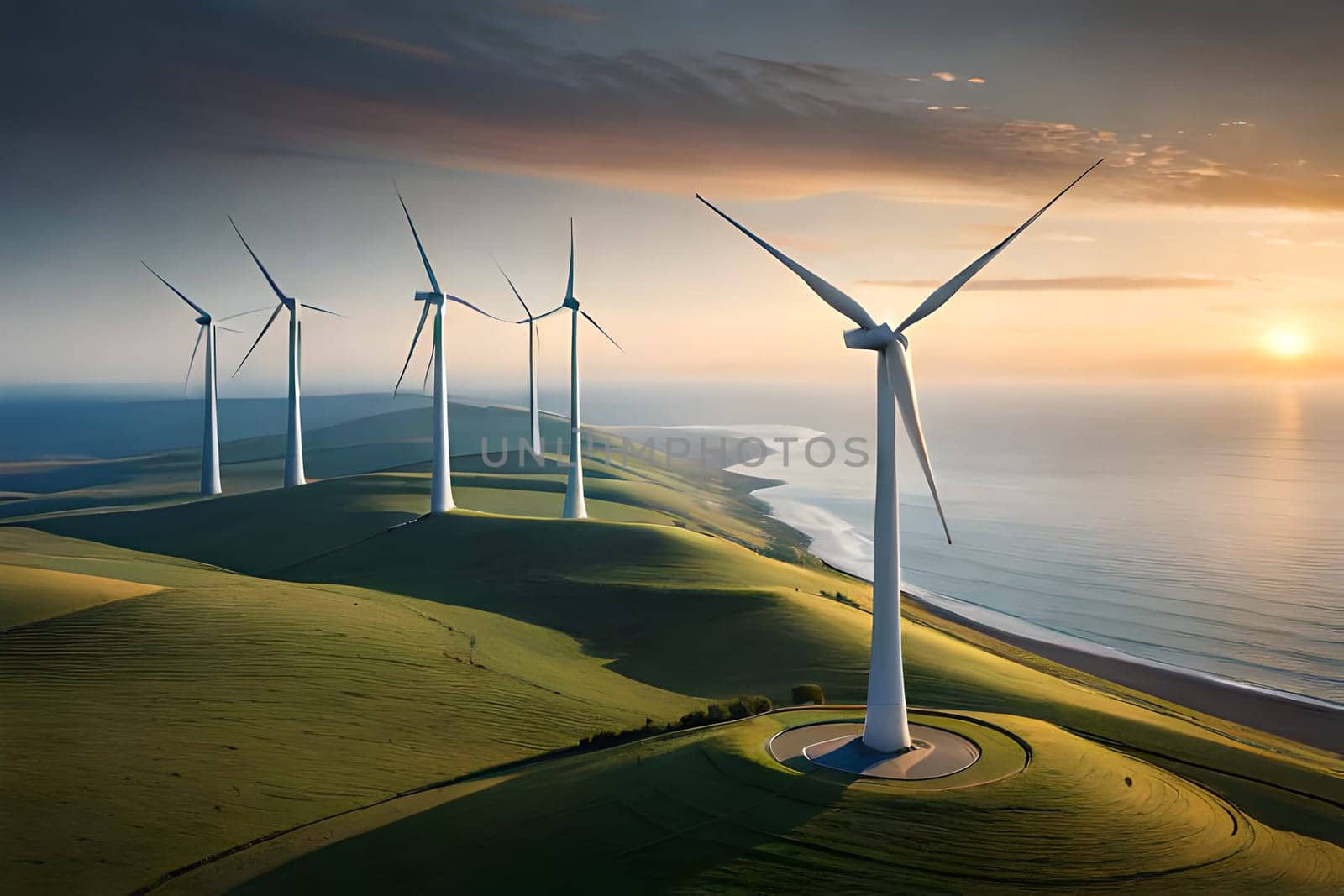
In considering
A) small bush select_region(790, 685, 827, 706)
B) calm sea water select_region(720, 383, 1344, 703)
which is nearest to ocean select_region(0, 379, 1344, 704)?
calm sea water select_region(720, 383, 1344, 703)

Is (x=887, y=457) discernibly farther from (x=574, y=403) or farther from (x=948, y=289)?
(x=574, y=403)

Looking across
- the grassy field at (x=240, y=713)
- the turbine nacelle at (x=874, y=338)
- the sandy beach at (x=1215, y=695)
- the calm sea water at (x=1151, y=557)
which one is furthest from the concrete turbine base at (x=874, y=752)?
the calm sea water at (x=1151, y=557)

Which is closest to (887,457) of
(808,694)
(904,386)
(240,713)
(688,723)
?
(904,386)

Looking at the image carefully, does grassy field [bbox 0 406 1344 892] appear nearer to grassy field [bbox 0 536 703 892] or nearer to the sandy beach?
grassy field [bbox 0 536 703 892]

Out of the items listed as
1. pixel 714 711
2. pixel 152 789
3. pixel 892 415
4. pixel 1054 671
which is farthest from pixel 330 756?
pixel 1054 671

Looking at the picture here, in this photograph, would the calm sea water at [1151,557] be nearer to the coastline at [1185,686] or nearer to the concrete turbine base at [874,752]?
the coastline at [1185,686]

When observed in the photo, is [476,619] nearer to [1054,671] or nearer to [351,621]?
[351,621]
